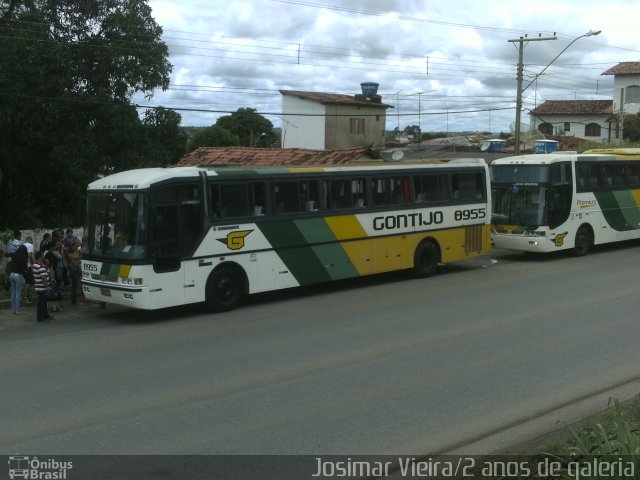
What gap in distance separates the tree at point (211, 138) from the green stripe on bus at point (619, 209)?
38466 mm

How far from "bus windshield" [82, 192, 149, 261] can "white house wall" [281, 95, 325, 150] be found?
3611 centimetres

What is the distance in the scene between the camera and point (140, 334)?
39.1 feet

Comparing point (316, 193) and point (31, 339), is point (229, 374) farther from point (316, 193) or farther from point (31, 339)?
point (316, 193)

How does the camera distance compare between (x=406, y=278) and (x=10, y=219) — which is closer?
(x=406, y=278)

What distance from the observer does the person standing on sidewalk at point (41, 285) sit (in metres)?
13.0

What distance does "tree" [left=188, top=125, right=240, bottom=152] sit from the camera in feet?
191

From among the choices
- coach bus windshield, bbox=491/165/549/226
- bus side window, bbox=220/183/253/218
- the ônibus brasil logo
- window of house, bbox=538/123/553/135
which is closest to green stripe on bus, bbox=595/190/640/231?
coach bus windshield, bbox=491/165/549/226

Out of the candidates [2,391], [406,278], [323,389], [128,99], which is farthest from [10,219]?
[323,389]

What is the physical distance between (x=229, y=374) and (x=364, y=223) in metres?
8.06

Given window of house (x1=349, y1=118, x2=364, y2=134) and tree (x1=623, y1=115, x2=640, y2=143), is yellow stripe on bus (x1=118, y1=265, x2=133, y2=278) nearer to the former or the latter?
window of house (x1=349, y1=118, x2=364, y2=134)

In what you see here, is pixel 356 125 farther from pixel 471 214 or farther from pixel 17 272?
pixel 17 272

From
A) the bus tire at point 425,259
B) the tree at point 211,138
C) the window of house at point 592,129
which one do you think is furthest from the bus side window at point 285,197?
the window of house at point 592,129

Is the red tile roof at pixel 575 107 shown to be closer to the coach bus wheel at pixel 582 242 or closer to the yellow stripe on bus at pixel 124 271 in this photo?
the coach bus wheel at pixel 582 242

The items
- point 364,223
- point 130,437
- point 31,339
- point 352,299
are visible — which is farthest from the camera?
Result: point 364,223
